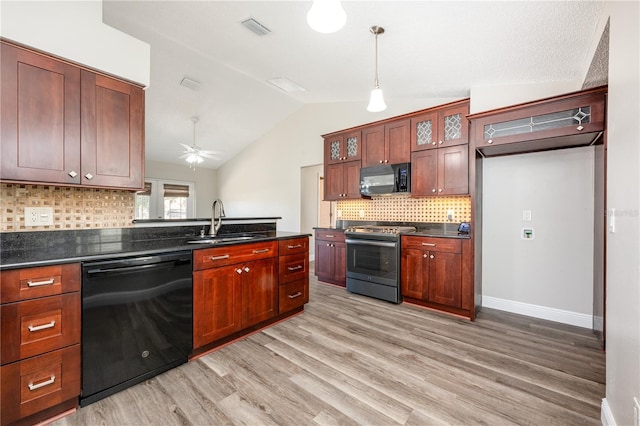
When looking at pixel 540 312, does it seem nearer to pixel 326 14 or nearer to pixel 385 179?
pixel 385 179

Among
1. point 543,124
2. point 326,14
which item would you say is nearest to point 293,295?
point 326,14

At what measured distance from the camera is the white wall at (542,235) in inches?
115

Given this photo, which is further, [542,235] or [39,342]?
[542,235]

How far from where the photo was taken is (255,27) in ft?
8.79

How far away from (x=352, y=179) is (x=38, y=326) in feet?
12.3

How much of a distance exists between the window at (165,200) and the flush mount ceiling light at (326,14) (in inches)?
287

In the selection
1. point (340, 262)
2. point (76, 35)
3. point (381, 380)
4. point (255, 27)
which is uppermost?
point (255, 27)

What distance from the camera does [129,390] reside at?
185cm

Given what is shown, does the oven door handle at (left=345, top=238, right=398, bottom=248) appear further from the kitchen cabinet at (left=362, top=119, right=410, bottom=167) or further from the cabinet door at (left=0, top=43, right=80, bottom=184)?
the cabinet door at (left=0, top=43, right=80, bottom=184)

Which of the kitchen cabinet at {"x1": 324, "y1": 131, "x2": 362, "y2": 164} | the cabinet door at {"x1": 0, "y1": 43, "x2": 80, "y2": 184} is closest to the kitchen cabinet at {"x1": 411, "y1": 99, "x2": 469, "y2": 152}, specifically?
the kitchen cabinet at {"x1": 324, "y1": 131, "x2": 362, "y2": 164}

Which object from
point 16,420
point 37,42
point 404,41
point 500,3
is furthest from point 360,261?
point 37,42

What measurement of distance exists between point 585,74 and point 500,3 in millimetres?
1433

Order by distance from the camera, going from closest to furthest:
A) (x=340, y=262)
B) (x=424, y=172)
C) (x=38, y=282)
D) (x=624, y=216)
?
(x=624, y=216) < (x=38, y=282) < (x=424, y=172) < (x=340, y=262)

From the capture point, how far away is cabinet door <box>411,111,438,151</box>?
350 cm
